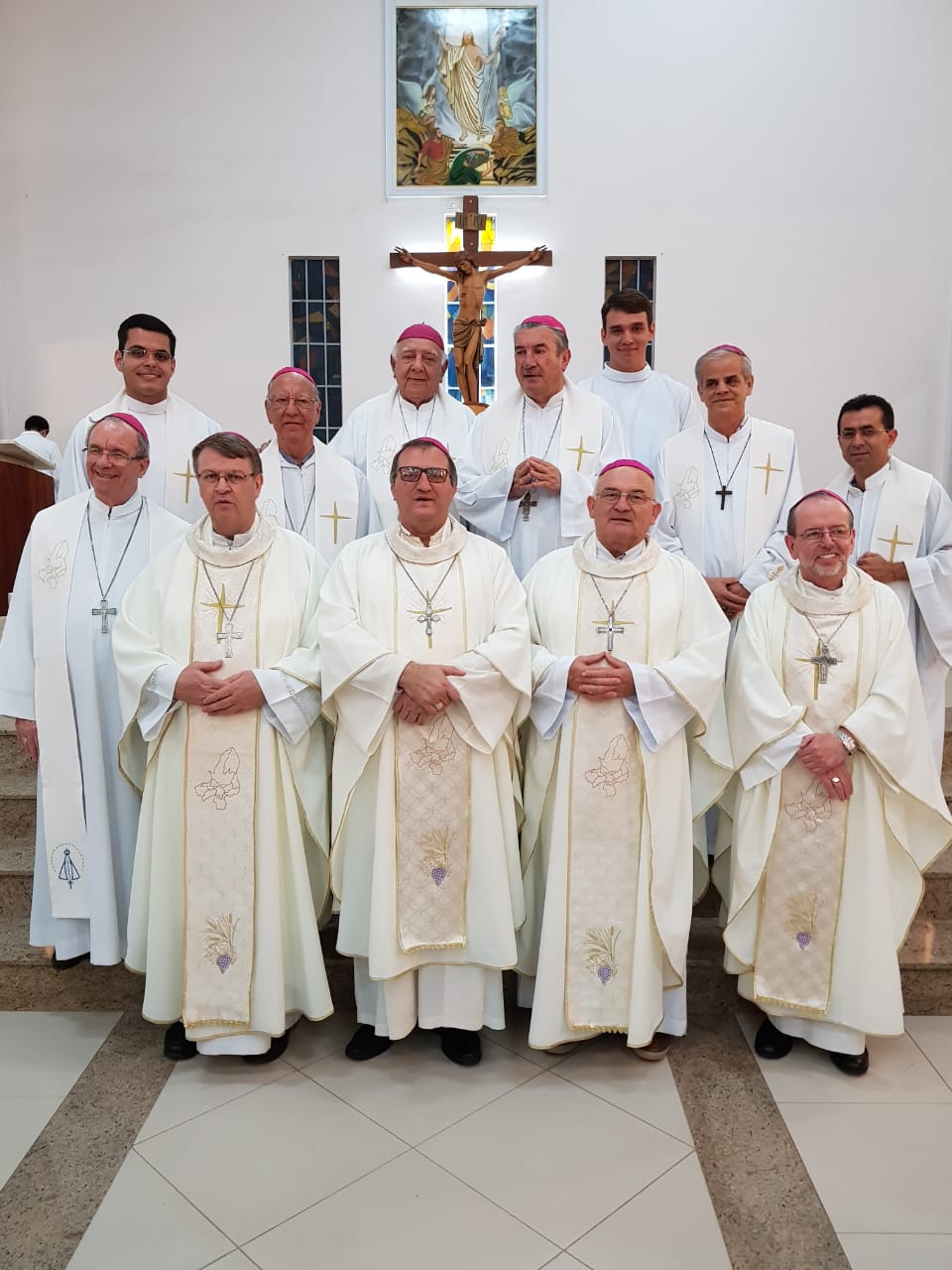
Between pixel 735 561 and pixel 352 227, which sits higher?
pixel 352 227

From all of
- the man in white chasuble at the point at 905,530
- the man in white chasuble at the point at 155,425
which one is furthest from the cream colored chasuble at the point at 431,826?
the man in white chasuble at the point at 905,530

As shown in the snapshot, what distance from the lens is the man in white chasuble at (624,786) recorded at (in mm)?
3496

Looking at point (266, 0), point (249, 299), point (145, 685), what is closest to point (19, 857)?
point (145, 685)

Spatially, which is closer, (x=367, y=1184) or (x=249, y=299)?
(x=367, y=1184)

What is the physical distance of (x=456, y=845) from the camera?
3.56 meters

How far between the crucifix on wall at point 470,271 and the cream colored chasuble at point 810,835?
595 cm

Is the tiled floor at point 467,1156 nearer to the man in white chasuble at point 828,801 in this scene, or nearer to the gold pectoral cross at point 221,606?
the man in white chasuble at point 828,801

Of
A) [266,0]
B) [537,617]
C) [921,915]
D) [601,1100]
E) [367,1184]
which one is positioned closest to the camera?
[367,1184]

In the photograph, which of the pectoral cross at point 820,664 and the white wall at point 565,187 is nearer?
the pectoral cross at point 820,664

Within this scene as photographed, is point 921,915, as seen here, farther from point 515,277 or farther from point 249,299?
point 249,299

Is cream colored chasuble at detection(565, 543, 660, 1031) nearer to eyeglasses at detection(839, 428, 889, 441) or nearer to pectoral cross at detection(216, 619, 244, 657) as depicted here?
pectoral cross at detection(216, 619, 244, 657)

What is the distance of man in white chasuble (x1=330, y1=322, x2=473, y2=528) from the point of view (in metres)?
4.74

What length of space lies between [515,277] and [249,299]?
2528 mm

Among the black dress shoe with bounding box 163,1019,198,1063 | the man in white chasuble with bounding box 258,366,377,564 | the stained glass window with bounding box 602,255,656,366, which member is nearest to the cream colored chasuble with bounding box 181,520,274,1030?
the black dress shoe with bounding box 163,1019,198,1063
